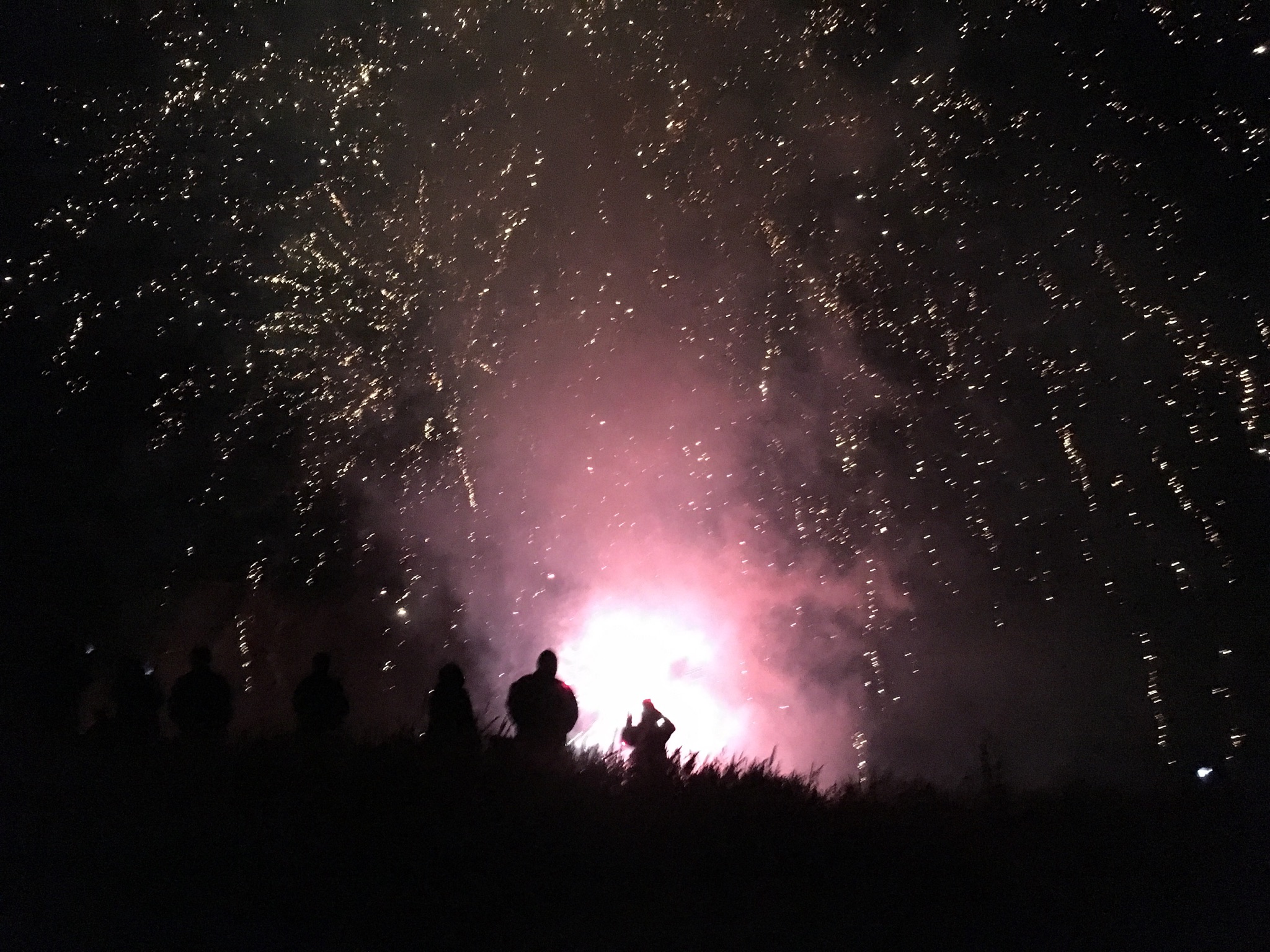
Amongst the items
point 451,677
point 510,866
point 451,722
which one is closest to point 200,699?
point 451,677

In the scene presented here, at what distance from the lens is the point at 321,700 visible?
25.2 feet

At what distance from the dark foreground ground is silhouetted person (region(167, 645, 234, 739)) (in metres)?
1.00

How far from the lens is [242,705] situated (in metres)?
23.7

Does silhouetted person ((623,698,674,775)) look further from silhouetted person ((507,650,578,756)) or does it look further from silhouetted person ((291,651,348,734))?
silhouetted person ((291,651,348,734))

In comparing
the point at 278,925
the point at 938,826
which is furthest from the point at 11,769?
the point at 938,826

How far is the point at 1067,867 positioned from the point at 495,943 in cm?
397

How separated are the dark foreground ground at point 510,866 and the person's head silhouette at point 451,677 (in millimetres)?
1606

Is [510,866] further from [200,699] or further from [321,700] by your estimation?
[200,699]

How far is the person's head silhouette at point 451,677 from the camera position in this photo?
24.9 ft

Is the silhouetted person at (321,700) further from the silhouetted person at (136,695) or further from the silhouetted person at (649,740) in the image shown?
the silhouetted person at (649,740)

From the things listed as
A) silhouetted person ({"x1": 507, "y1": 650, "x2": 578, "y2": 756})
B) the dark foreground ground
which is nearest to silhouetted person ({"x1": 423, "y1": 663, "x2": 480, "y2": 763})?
the dark foreground ground

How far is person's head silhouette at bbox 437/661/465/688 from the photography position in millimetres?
7586

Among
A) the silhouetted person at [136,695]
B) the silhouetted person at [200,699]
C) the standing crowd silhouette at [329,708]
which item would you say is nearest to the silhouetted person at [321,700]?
the standing crowd silhouette at [329,708]

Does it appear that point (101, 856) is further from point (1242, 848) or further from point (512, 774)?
point (1242, 848)
